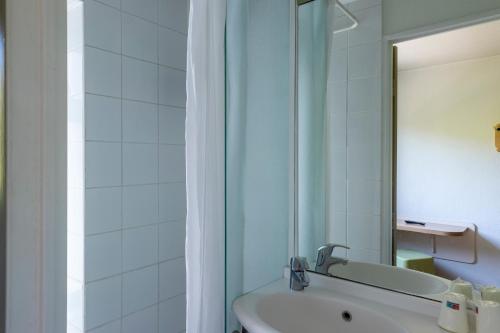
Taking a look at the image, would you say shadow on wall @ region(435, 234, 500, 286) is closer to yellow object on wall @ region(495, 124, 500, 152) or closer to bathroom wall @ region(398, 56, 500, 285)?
bathroom wall @ region(398, 56, 500, 285)

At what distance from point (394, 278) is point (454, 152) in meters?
0.43

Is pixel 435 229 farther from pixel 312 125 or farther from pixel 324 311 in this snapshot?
pixel 312 125

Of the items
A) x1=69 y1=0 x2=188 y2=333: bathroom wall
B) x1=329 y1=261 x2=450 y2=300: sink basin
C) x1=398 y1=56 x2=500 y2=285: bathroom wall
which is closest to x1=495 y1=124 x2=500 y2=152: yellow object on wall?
x1=398 y1=56 x2=500 y2=285: bathroom wall

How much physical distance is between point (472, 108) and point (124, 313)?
1.44m

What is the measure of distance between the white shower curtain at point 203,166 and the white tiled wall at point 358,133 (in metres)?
0.47

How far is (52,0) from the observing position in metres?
0.86

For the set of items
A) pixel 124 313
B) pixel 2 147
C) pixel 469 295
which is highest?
pixel 2 147

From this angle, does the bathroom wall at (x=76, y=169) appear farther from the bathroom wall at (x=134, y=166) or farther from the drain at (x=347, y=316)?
the drain at (x=347, y=316)

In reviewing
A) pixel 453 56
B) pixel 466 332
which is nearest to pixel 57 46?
pixel 453 56

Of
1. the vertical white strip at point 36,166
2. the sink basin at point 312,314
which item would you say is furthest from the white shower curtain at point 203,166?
the vertical white strip at point 36,166

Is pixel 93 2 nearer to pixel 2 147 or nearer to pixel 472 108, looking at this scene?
pixel 2 147

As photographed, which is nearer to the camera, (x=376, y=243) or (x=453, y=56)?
(x=453, y=56)

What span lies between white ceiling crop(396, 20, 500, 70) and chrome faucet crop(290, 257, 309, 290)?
732mm

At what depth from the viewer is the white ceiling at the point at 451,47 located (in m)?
0.90
